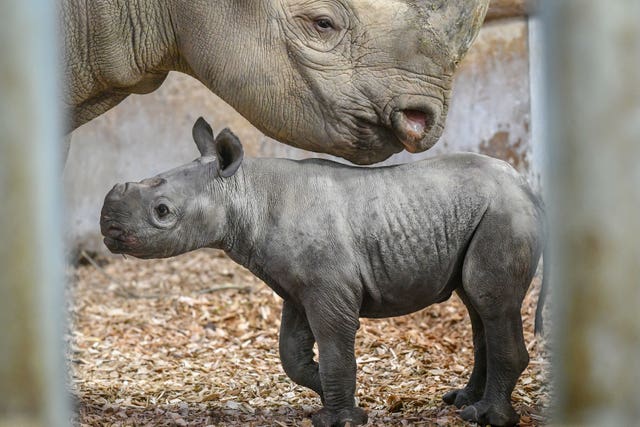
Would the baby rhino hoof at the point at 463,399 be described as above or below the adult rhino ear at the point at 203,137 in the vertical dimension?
below

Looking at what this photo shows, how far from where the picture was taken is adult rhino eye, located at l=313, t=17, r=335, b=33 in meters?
4.41

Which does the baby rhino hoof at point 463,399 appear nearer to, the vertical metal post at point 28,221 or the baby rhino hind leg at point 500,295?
the baby rhino hind leg at point 500,295

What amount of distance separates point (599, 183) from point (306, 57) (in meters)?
3.07

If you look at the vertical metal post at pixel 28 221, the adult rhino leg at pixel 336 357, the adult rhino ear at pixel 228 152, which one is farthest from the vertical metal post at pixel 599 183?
the adult rhino ear at pixel 228 152

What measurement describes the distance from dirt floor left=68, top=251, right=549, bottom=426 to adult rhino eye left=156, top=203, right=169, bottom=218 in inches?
41.7

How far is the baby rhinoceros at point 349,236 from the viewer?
4.07 m

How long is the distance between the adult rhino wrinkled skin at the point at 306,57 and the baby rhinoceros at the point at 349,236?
0.63 ft

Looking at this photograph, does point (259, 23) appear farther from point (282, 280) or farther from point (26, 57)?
point (26, 57)

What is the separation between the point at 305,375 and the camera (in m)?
4.41

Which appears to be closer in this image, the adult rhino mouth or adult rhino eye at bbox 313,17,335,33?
the adult rhino mouth

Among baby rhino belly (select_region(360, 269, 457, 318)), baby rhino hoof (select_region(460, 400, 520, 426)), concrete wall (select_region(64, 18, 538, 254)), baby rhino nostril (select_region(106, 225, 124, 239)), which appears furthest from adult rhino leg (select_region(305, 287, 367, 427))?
concrete wall (select_region(64, 18, 538, 254))

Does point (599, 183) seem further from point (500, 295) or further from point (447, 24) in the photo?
point (447, 24)

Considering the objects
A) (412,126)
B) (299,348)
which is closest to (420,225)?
(412,126)

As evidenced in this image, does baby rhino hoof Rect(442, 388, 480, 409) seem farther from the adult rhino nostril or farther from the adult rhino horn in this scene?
the adult rhino horn
